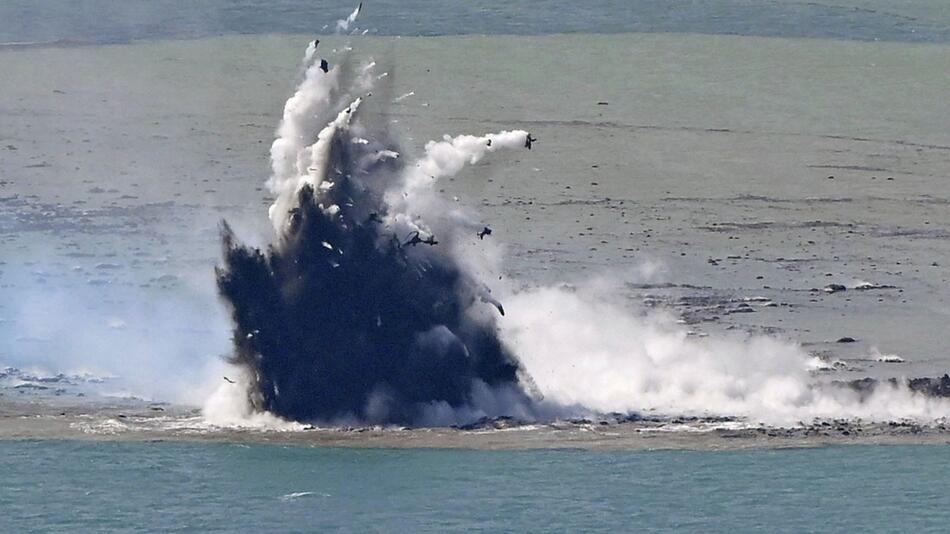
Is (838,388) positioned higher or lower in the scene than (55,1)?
lower

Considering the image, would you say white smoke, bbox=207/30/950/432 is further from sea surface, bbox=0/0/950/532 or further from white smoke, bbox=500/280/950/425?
sea surface, bbox=0/0/950/532

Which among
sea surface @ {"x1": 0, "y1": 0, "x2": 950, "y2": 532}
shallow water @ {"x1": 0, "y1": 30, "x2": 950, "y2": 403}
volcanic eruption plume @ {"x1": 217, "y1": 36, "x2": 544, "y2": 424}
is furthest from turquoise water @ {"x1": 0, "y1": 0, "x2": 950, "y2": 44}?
volcanic eruption plume @ {"x1": 217, "y1": 36, "x2": 544, "y2": 424}

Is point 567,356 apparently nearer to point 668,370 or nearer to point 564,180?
point 668,370

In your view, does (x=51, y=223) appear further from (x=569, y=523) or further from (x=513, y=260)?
(x=569, y=523)

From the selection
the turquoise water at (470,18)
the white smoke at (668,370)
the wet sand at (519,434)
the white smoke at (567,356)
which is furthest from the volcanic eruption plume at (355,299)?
the turquoise water at (470,18)

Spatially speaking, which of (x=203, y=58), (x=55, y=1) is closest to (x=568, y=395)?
(x=203, y=58)

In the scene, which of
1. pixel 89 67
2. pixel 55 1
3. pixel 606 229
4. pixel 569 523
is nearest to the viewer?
pixel 569 523

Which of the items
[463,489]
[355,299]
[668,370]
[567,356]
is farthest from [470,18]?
[463,489]
